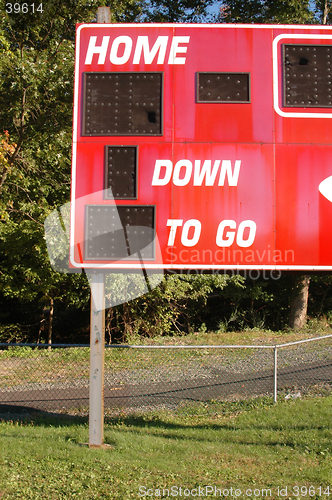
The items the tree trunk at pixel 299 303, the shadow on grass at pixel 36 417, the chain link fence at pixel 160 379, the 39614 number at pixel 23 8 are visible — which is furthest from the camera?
the tree trunk at pixel 299 303

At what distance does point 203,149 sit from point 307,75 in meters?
1.61

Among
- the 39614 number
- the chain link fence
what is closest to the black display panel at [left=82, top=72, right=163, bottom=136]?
the chain link fence

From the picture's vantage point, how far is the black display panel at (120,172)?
5.00 metres

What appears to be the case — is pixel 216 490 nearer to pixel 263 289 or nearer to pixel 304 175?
pixel 304 175

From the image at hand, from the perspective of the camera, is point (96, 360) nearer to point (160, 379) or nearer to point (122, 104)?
point (122, 104)

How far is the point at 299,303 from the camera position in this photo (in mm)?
18719

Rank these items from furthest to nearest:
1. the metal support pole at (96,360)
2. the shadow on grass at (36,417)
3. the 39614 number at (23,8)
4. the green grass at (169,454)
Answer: the 39614 number at (23,8) → the shadow on grass at (36,417) → the metal support pole at (96,360) → the green grass at (169,454)

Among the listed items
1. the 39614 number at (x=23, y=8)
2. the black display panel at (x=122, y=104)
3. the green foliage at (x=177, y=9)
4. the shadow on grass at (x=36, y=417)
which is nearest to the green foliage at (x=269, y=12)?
the green foliage at (x=177, y=9)

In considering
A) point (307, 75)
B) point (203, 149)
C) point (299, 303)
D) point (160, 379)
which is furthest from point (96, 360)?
point (299, 303)

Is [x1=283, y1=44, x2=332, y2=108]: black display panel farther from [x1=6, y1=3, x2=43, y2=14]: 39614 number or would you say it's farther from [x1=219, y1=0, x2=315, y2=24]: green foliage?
[x1=219, y1=0, x2=315, y2=24]: green foliage

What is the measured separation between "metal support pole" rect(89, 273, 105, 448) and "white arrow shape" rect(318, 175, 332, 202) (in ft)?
9.52

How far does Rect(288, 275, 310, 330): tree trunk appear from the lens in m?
18.4

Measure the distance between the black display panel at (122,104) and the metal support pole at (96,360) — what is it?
1.86 m

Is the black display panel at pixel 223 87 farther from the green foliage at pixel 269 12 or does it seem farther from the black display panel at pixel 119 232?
the green foliage at pixel 269 12
